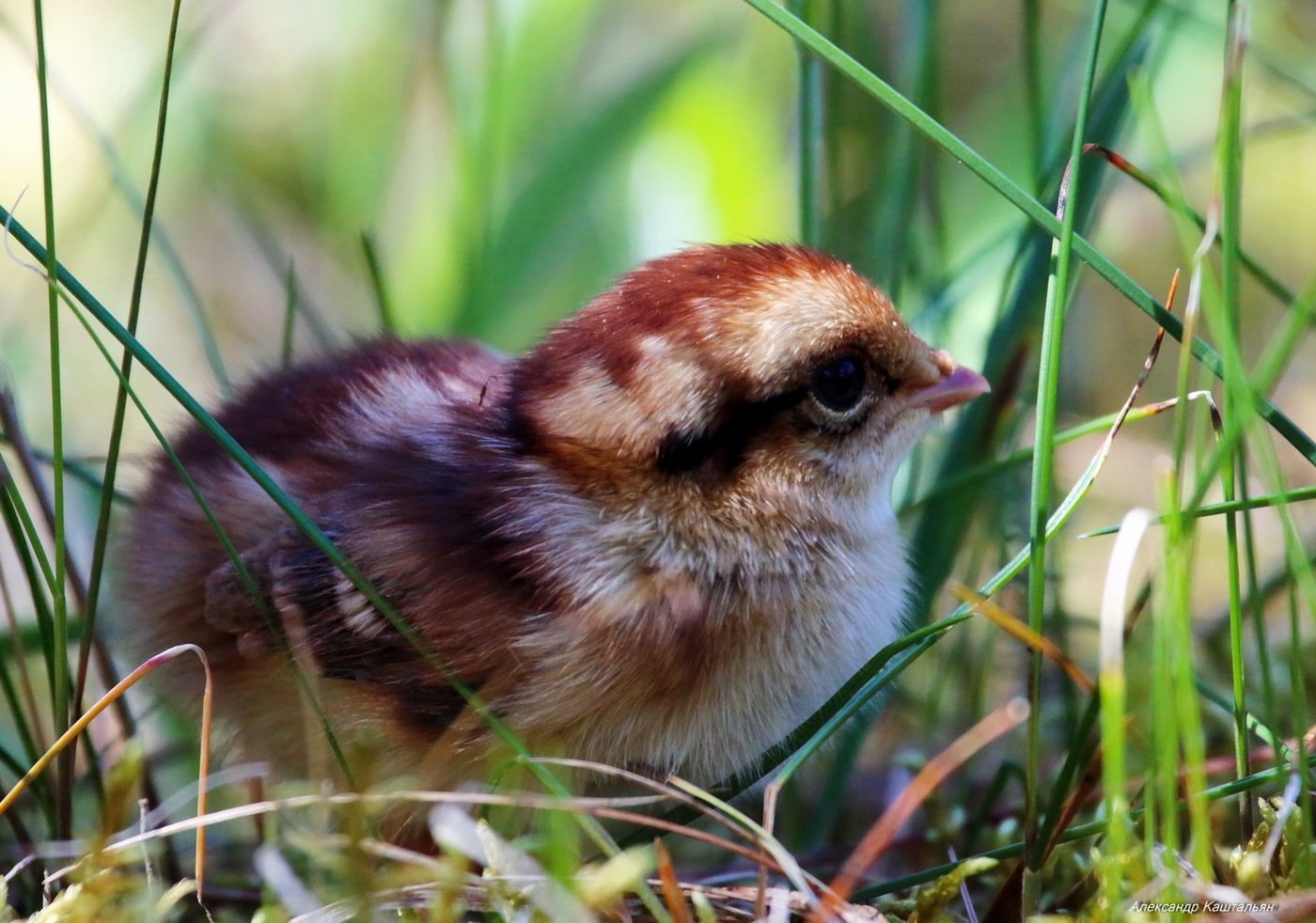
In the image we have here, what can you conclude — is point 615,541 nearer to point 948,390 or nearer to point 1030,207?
point 948,390

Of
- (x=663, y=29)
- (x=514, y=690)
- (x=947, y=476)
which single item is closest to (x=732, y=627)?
(x=514, y=690)

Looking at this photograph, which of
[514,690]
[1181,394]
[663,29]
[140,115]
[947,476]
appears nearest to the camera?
[1181,394]

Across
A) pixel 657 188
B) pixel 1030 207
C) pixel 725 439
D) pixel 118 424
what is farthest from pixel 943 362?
pixel 657 188

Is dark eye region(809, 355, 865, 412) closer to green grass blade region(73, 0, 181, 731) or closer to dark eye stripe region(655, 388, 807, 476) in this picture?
dark eye stripe region(655, 388, 807, 476)

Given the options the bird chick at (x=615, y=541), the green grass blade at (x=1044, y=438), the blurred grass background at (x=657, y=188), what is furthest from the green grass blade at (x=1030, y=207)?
the blurred grass background at (x=657, y=188)

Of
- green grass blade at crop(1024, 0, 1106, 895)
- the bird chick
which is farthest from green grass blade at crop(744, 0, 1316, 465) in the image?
the bird chick

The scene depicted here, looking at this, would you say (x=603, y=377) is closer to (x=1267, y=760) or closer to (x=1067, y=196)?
(x=1067, y=196)

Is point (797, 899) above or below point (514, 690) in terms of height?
below
